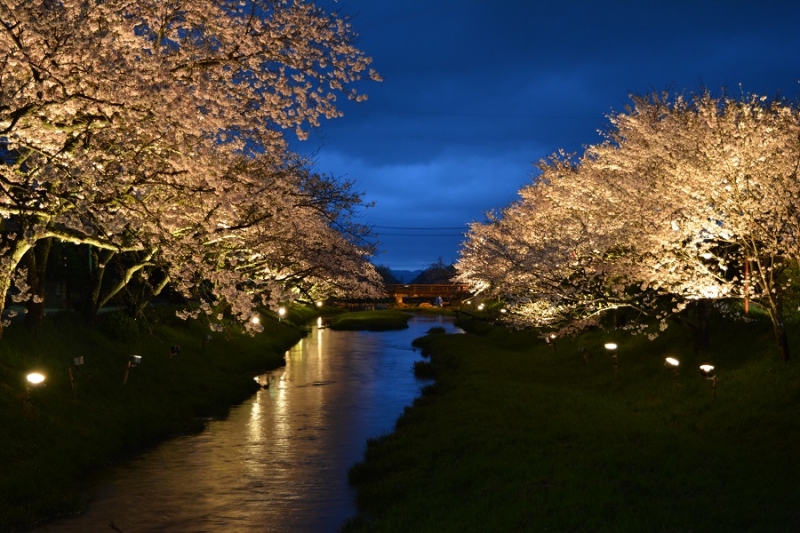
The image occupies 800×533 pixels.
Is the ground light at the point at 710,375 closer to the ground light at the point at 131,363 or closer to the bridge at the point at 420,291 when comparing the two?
the ground light at the point at 131,363

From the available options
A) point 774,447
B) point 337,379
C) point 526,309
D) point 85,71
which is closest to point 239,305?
point 85,71

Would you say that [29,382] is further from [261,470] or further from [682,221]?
[682,221]

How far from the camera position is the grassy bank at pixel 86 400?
15461 millimetres

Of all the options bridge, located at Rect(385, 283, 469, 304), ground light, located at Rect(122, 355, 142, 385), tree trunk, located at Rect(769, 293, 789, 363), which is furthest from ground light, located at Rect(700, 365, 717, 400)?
bridge, located at Rect(385, 283, 469, 304)

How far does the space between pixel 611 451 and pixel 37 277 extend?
16.1 meters

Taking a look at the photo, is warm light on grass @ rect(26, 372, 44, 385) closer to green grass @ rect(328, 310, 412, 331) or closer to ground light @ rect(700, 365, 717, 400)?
ground light @ rect(700, 365, 717, 400)

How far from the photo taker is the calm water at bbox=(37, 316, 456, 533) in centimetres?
1420

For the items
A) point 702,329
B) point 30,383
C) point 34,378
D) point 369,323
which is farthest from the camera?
point 369,323

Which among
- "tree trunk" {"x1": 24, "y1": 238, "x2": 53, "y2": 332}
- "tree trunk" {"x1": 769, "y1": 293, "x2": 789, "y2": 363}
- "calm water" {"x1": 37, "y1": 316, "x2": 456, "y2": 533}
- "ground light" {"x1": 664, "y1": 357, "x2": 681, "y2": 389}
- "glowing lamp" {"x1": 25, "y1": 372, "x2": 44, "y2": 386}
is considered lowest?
"calm water" {"x1": 37, "y1": 316, "x2": 456, "y2": 533}

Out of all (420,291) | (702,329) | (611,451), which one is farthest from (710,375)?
(420,291)

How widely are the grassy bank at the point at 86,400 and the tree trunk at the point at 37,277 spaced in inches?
20.5

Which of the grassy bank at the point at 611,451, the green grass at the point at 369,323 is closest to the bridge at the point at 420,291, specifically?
the green grass at the point at 369,323

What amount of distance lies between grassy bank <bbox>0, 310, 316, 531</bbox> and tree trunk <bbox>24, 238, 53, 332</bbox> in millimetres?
520

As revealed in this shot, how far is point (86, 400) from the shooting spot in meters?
21.1
